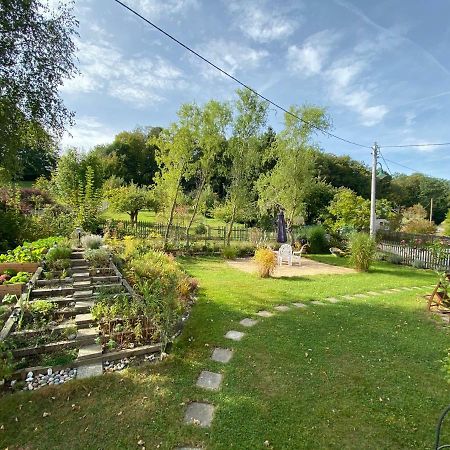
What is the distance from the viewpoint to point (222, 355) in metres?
3.74

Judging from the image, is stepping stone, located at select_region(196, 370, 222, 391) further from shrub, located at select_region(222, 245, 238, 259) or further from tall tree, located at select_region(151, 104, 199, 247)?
tall tree, located at select_region(151, 104, 199, 247)

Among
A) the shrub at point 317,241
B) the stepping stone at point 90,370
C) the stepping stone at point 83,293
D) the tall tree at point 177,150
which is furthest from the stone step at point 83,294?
the shrub at point 317,241

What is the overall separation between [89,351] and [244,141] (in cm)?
1082

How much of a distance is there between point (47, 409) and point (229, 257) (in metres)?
9.38

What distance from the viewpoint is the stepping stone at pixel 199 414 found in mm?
2582

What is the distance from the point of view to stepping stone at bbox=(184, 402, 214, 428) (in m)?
2.58

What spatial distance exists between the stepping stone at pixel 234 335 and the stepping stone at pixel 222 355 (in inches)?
13.2

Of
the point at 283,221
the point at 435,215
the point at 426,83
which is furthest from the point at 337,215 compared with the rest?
the point at 435,215

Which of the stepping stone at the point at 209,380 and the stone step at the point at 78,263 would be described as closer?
the stepping stone at the point at 209,380

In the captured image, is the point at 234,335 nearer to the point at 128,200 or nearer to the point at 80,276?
the point at 80,276

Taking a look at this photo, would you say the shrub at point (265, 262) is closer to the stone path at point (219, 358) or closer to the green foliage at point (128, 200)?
the stone path at point (219, 358)

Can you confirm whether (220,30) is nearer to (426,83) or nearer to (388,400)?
(388,400)

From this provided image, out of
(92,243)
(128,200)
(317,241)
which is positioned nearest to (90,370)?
(92,243)

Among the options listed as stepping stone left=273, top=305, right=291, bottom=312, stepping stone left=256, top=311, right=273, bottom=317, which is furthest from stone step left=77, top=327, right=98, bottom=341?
stepping stone left=273, top=305, right=291, bottom=312
